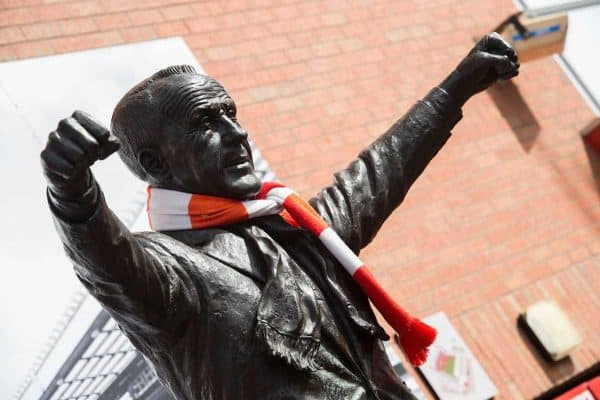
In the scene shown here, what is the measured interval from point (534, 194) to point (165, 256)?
331cm

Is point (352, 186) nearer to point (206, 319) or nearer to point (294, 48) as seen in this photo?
point (206, 319)

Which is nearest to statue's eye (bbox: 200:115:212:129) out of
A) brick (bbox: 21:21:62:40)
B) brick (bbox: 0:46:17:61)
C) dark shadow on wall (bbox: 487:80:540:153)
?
brick (bbox: 0:46:17:61)

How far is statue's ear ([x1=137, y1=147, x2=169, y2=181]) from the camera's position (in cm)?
164

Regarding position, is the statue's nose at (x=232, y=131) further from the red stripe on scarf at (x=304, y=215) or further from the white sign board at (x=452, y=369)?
the white sign board at (x=452, y=369)

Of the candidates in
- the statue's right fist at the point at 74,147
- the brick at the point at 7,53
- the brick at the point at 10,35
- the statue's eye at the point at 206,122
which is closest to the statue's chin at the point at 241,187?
the statue's eye at the point at 206,122

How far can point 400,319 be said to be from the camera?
5.66ft

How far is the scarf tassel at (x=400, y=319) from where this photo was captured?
1.68m

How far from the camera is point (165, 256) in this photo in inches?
59.8

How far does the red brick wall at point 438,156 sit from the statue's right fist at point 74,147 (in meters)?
2.56

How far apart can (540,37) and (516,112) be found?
46cm

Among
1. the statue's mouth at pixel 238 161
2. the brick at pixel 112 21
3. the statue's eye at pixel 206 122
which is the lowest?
the statue's mouth at pixel 238 161

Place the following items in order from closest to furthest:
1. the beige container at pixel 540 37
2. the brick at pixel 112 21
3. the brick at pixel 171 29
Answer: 1. the brick at pixel 112 21
2. the brick at pixel 171 29
3. the beige container at pixel 540 37

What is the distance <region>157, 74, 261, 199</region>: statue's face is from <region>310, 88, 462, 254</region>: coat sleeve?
0.25 meters

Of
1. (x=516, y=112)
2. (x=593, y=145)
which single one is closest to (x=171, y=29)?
(x=516, y=112)
